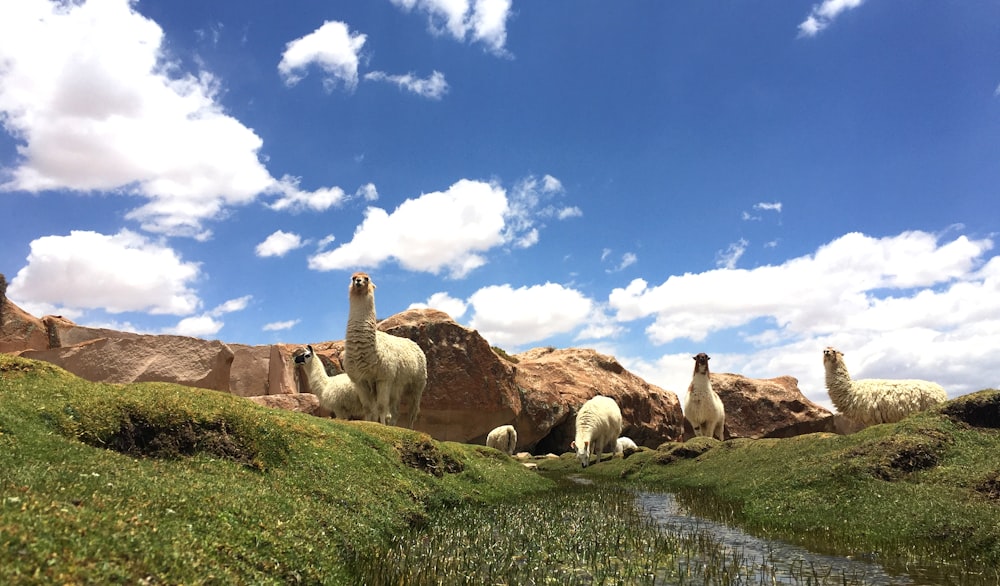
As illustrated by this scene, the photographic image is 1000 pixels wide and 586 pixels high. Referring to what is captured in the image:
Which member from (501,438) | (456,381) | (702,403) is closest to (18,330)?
(456,381)

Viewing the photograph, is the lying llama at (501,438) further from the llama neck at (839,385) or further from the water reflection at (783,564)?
the water reflection at (783,564)

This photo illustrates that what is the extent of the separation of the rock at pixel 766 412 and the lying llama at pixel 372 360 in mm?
37452

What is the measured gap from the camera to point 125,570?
5949 mm

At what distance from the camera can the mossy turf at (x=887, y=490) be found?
39.2 feet

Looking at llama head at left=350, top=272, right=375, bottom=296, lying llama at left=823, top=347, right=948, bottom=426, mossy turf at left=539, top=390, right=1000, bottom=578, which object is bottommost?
mossy turf at left=539, top=390, right=1000, bottom=578

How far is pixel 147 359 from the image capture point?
33.2 metres

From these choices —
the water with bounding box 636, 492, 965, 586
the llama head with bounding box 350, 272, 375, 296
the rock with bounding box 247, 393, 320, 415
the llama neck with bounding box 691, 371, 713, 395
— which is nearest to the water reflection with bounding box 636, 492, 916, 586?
the water with bounding box 636, 492, 965, 586

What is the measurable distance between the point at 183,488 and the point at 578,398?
148ft

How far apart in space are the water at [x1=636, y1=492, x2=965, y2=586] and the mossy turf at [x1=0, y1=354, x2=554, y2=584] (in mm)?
6664

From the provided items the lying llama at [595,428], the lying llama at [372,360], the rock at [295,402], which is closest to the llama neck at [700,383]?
the lying llama at [595,428]

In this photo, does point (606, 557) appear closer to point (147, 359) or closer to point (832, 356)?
point (832, 356)

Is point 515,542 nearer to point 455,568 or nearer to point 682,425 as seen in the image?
point 455,568

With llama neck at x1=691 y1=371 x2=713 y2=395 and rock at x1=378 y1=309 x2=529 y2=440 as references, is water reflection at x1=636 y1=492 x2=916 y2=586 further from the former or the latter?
rock at x1=378 y1=309 x2=529 y2=440

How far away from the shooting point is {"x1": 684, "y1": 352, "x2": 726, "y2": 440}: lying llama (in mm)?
36594
